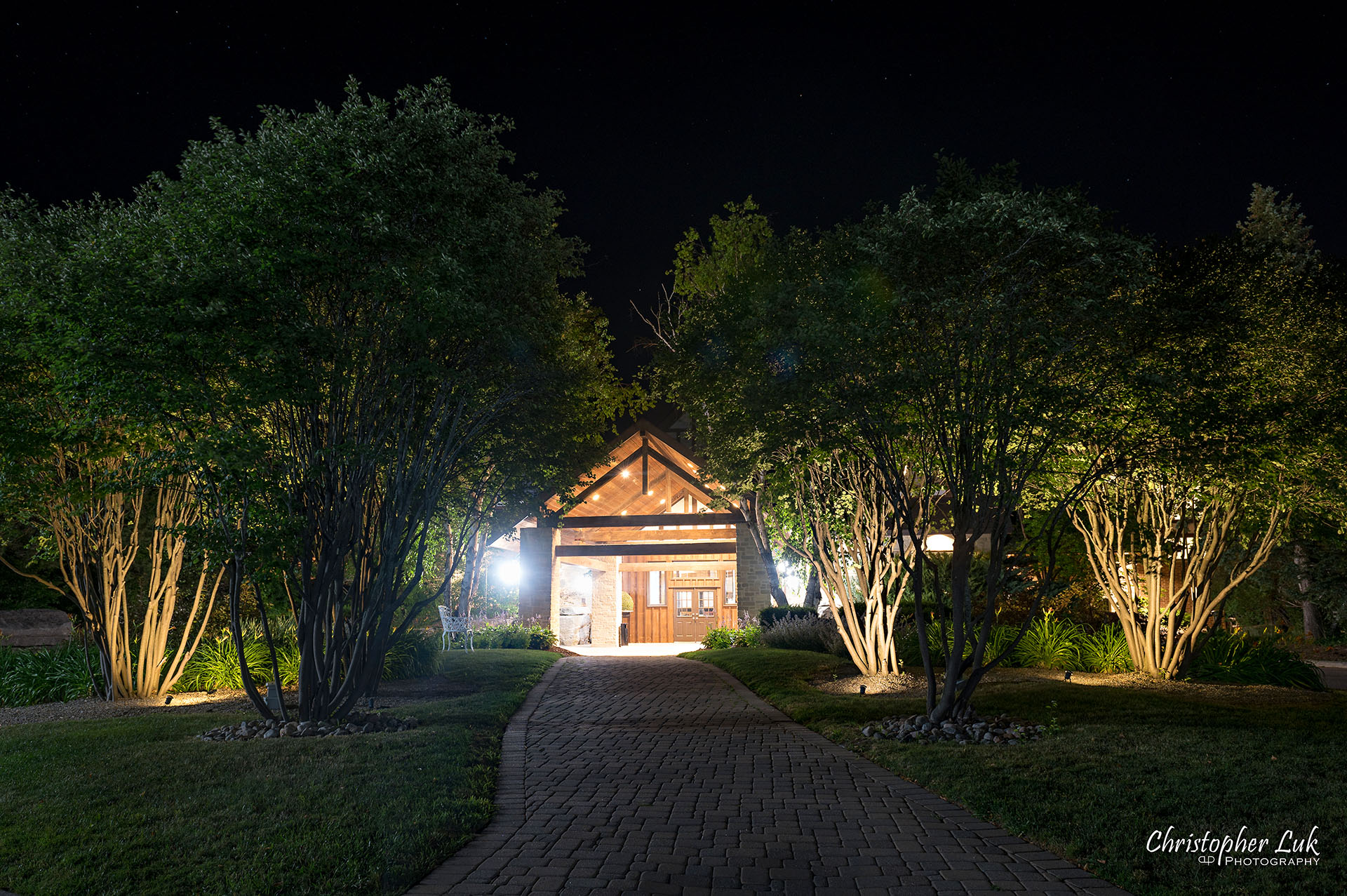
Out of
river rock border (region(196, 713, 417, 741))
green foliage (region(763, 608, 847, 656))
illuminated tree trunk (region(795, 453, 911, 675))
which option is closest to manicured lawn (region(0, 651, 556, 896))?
river rock border (region(196, 713, 417, 741))

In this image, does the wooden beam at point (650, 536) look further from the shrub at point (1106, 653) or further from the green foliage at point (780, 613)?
the shrub at point (1106, 653)

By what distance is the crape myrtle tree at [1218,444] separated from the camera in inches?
314

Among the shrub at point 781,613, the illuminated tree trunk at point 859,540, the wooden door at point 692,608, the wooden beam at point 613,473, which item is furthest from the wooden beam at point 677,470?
the illuminated tree trunk at point 859,540

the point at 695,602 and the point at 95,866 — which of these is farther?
the point at 695,602

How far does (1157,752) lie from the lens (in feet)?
21.5

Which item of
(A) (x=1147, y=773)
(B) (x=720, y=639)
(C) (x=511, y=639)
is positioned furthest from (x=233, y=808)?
(B) (x=720, y=639)

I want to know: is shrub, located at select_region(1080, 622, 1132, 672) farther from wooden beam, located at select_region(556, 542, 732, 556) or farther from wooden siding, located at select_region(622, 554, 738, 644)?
wooden siding, located at select_region(622, 554, 738, 644)

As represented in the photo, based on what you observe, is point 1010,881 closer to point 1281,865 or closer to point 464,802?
point 1281,865

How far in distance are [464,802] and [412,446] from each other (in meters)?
5.22

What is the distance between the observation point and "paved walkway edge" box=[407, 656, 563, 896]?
4.04 m

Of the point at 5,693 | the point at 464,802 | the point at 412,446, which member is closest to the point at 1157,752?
the point at 464,802

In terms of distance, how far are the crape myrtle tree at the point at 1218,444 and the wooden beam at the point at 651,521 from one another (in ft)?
32.2

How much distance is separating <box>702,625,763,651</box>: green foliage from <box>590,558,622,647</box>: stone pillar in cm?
417

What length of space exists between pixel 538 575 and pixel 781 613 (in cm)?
709
